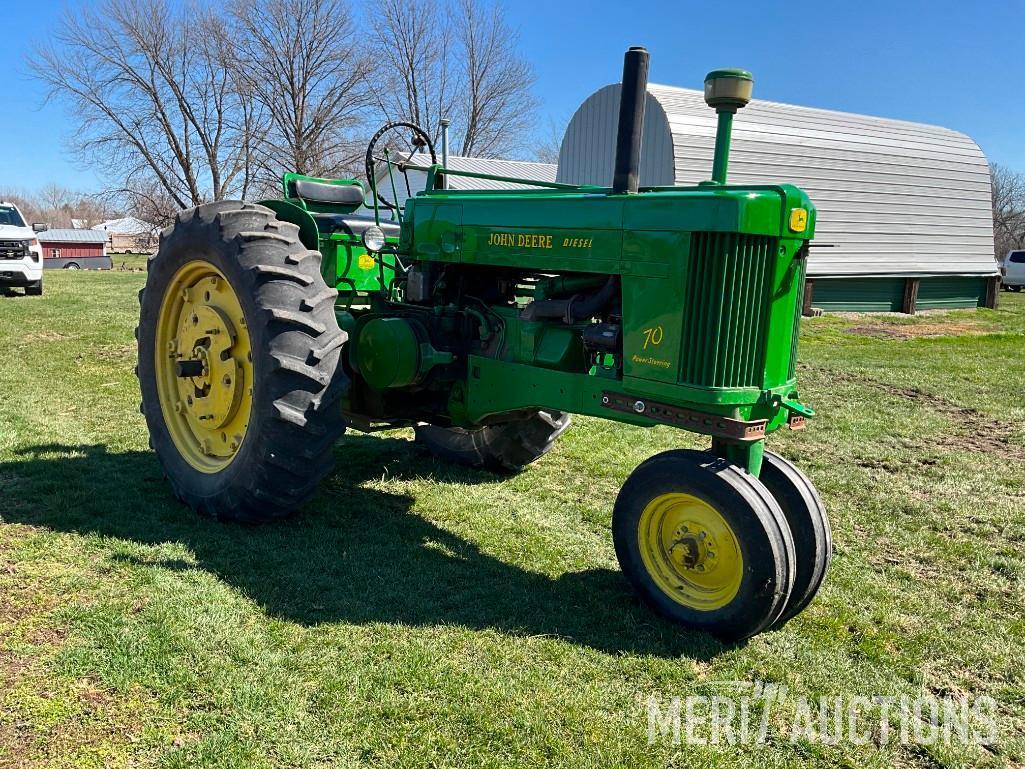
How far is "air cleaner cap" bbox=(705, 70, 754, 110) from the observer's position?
3.45m

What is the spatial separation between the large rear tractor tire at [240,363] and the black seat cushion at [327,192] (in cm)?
141

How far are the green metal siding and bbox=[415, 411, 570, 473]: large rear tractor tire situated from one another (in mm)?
13921

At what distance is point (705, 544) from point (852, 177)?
1780 centimetres

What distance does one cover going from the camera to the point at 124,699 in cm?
277

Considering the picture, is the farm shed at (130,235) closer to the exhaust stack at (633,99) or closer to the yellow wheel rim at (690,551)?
the exhaust stack at (633,99)

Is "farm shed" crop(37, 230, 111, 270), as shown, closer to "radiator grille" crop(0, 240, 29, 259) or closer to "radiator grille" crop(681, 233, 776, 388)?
"radiator grille" crop(0, 240, 29, 259)

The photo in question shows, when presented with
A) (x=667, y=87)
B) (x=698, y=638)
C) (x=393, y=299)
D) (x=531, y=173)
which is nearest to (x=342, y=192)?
(x=393, y=299)

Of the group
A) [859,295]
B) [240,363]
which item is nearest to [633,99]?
[240,363]

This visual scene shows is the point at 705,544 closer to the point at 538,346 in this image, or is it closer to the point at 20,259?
the point at 538,346

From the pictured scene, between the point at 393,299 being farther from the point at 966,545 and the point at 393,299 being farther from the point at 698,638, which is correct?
the point at 966,545

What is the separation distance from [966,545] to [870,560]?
64cm

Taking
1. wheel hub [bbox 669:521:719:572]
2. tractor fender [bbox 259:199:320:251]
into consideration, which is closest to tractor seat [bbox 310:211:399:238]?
tractor fender [bbox 259:199:320:251]

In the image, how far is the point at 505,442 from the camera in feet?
18.0

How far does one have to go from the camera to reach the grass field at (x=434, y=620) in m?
2.66
